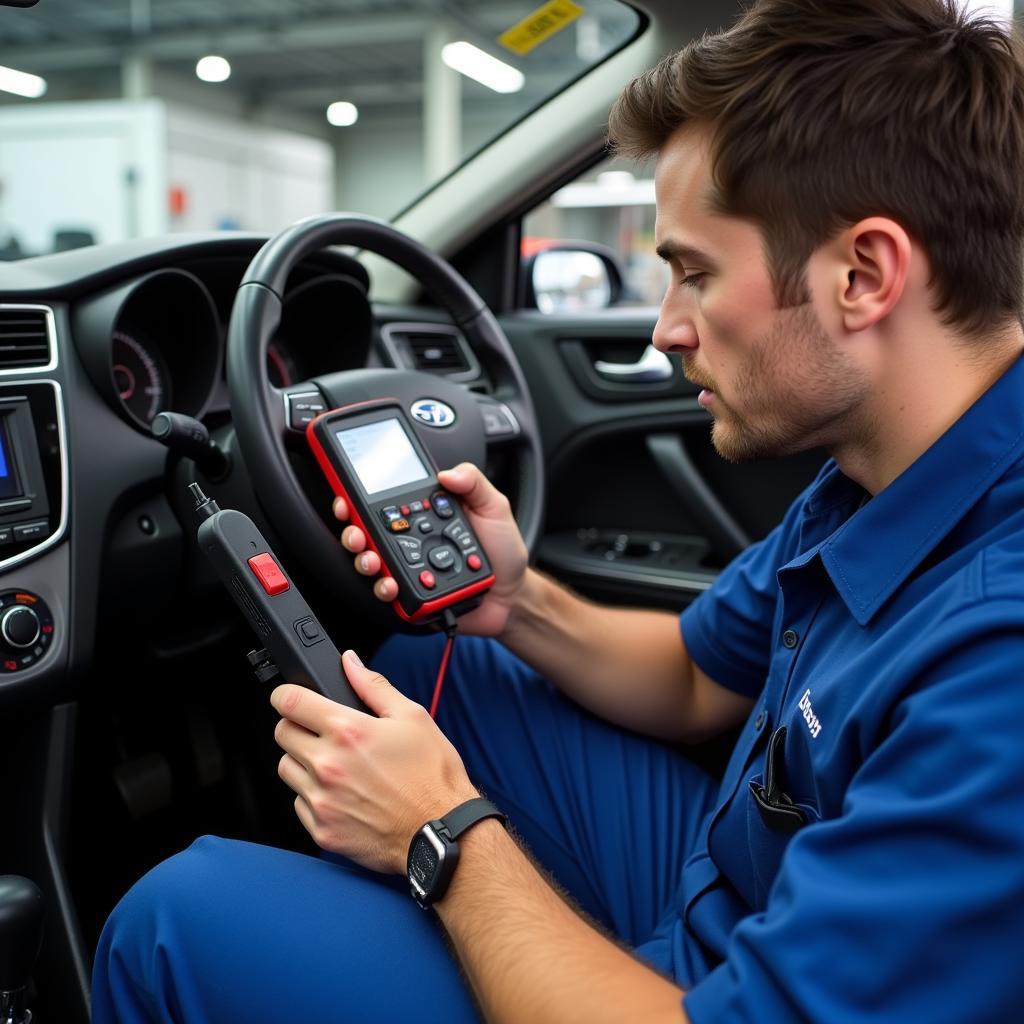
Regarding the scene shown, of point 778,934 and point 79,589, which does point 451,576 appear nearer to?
point 79,589

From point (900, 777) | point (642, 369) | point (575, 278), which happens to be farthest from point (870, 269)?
point (575, 278)

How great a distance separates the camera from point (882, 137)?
0.81m

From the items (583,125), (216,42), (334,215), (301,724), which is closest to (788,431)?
(301,724)

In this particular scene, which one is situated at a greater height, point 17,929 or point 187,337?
point 187,337

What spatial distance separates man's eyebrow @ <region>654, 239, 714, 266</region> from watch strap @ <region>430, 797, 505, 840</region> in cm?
48

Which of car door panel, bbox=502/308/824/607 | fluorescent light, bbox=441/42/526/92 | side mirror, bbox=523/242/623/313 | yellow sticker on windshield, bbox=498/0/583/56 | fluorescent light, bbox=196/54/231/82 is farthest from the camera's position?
fluorescent light, bbox=196/54/231/82

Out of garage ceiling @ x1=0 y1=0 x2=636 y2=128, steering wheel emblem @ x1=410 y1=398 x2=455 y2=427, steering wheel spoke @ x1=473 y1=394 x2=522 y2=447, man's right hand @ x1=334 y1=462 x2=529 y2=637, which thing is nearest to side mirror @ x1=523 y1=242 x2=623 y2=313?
steering wheel spoke @ x1=473 y1=394 x2=522 y2=447

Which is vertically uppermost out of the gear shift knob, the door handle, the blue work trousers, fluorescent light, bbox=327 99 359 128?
the door handle

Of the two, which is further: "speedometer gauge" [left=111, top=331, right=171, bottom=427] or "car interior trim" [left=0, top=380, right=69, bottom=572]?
"speedometer gauge" [left=111, top=331, right=171, bottom=427]

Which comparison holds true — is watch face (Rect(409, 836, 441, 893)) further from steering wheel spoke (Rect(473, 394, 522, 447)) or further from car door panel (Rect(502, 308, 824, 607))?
car door panel (Rect(502, 308, 824, 607))

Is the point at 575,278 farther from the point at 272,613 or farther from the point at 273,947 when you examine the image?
the point at 273,947

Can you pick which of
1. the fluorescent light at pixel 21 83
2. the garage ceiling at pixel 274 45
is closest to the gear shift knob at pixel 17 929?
the garage ceiling at pixel 274 45

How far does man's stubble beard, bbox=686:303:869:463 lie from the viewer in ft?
2.78

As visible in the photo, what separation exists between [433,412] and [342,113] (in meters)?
15.9
